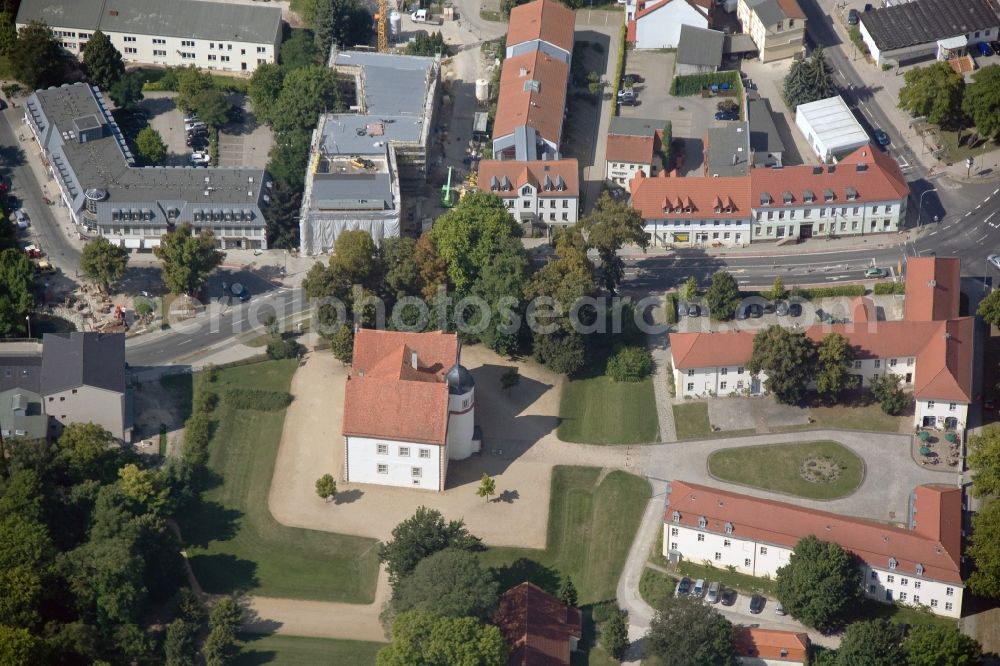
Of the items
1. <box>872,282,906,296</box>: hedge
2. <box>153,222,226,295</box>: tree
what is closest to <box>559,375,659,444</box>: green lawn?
<box>872,282,906,296</box>: hedge

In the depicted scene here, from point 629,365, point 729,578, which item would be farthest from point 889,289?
point 729,578

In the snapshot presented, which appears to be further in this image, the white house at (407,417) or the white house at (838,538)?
the white house at (407,417)

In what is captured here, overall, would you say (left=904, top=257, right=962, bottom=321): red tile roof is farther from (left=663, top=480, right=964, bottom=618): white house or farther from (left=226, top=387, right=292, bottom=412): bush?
(left=226, top=387, right=292, bottom=412): bush

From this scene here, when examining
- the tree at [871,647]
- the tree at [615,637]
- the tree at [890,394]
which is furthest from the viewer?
the tree at [890,394]

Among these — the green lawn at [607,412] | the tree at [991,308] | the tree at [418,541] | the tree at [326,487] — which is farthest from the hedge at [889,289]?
the tree at [326,487]

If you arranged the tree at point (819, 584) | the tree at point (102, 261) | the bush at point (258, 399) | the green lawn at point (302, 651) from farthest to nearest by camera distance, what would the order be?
the tree at point (102, 261)
the bush at point (258, 399)
the green lawn at point (302, 651)
the tree at point (819, 584)

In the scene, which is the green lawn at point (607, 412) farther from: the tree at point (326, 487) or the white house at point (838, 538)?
the tree at point (326, 487)

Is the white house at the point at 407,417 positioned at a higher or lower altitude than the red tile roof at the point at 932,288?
lower

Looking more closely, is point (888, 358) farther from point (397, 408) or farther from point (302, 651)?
point (302, 651)
